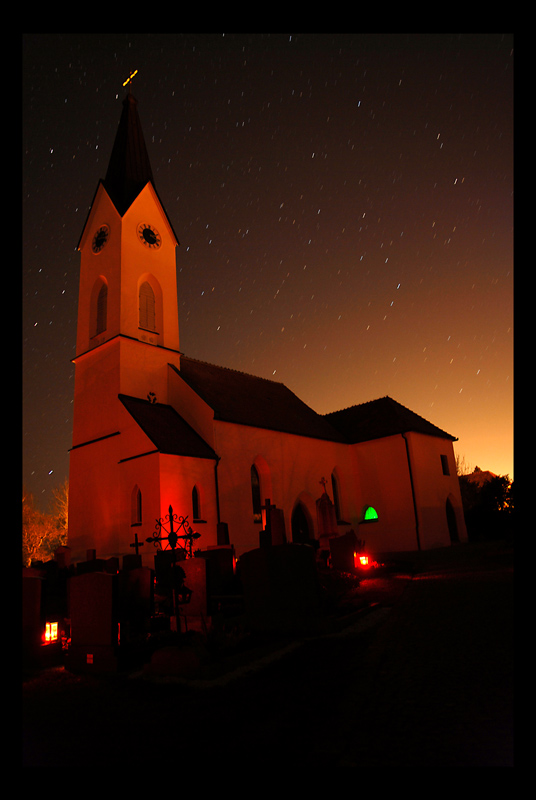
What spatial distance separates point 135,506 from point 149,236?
13.4 m

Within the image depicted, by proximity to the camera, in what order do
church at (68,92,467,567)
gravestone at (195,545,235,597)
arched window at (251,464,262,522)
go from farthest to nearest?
arched window at (251,464,262,522) → church at (68,92,467,567) → gravestone at (195,545,235,597)

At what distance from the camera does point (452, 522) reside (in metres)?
29.1

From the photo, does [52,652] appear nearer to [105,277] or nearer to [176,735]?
[176,735]

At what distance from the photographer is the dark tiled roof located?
19.5m

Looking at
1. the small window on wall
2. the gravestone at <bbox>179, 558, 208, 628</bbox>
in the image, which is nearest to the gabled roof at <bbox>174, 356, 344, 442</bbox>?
Answer: the small window on wall

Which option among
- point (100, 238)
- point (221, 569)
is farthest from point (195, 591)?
point (100, 238)

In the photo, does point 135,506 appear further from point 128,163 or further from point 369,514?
point 128,163

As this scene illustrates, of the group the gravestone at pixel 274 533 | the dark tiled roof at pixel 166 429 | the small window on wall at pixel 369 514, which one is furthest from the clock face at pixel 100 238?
the small window on wall at pixel 369 514

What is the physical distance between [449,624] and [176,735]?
14.9 ft

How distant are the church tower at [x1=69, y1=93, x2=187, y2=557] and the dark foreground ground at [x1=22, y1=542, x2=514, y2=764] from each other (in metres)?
14.1

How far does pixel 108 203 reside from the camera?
82.8 feet

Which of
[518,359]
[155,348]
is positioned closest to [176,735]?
[518,359]

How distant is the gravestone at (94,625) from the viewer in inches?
276

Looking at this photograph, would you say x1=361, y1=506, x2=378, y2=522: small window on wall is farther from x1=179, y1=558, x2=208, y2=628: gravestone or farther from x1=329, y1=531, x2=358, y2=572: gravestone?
x1=179, y1=558, x2=208, y2=628: gravestone
